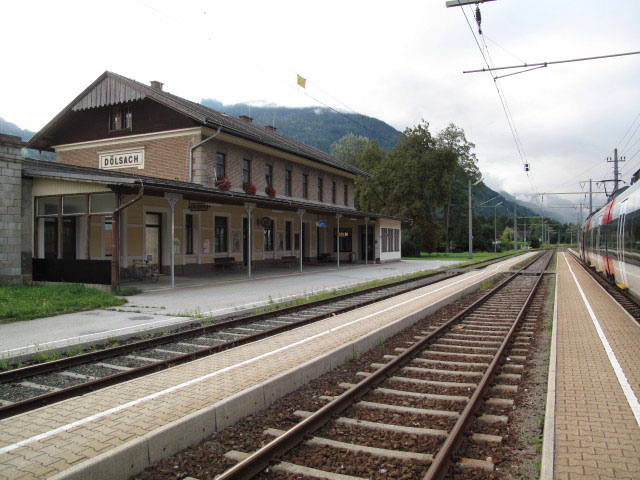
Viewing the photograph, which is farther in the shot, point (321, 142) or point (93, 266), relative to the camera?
point (321, 142)

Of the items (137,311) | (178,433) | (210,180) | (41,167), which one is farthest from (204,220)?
(178,433)

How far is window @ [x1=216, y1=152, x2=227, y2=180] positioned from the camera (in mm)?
23828

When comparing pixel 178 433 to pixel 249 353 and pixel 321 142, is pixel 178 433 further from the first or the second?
pixel 321 142

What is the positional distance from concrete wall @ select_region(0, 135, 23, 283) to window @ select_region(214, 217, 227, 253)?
9.39m

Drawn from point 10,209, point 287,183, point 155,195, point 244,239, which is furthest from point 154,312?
point 287,183

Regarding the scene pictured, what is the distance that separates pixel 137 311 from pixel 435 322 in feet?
23.0

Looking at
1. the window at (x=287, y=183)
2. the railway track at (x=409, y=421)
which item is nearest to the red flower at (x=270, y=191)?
the window at (x=287, y=183)

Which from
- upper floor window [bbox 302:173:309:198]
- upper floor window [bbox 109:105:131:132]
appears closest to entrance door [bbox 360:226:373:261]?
upper floor window [bbox 302:173:309:198]

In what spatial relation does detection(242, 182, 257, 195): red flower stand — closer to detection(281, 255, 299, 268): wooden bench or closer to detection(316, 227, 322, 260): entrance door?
detection(281, 255, 299, 268): wooden bench

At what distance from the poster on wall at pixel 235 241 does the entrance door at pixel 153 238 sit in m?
4.52

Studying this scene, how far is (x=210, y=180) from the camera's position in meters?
23.0

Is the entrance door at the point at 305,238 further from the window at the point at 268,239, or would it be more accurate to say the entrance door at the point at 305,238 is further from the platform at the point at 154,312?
the platform at the point at 154,312

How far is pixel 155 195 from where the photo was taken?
53.7 ft

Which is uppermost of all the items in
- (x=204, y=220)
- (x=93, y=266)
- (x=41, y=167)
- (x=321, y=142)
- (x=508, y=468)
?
(x=321, y=142)
